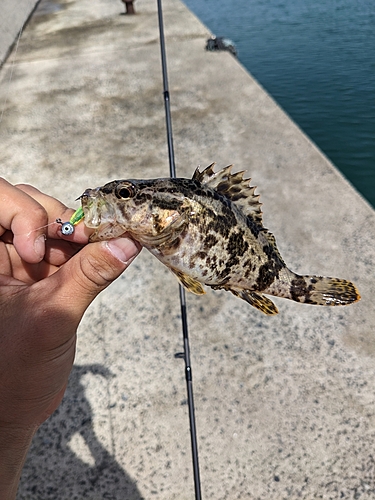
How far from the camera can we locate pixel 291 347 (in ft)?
14.4

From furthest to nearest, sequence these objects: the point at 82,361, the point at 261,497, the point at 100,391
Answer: the point at 82,361 < the point at 100,391 < the point at 261,497

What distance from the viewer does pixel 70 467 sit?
3588 mm

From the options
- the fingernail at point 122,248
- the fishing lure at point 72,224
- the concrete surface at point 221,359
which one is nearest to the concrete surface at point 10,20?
the concrete surface at point 221,359

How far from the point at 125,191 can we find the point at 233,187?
0.71 m

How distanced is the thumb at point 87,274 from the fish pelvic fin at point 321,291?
1.21m

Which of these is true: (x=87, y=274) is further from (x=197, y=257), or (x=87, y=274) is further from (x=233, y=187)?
(x=233, y=187)

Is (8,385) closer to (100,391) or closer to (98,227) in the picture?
(98,227)

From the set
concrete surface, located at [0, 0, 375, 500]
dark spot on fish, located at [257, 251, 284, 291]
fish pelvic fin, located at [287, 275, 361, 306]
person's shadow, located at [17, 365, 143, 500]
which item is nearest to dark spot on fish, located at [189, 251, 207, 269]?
dark spot on fish, located at [257, 251, 284, 291]

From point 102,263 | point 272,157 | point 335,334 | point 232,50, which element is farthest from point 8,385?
point 232,50

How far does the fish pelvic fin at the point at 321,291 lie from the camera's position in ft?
9.02

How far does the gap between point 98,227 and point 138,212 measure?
0.78ft

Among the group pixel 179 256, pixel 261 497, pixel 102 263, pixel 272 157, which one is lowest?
pixel 261 497

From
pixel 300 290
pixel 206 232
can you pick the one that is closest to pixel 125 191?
pixel 206 232

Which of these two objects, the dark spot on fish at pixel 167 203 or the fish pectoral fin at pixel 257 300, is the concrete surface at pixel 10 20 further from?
the fish pectoral fin at pixel 257 300
